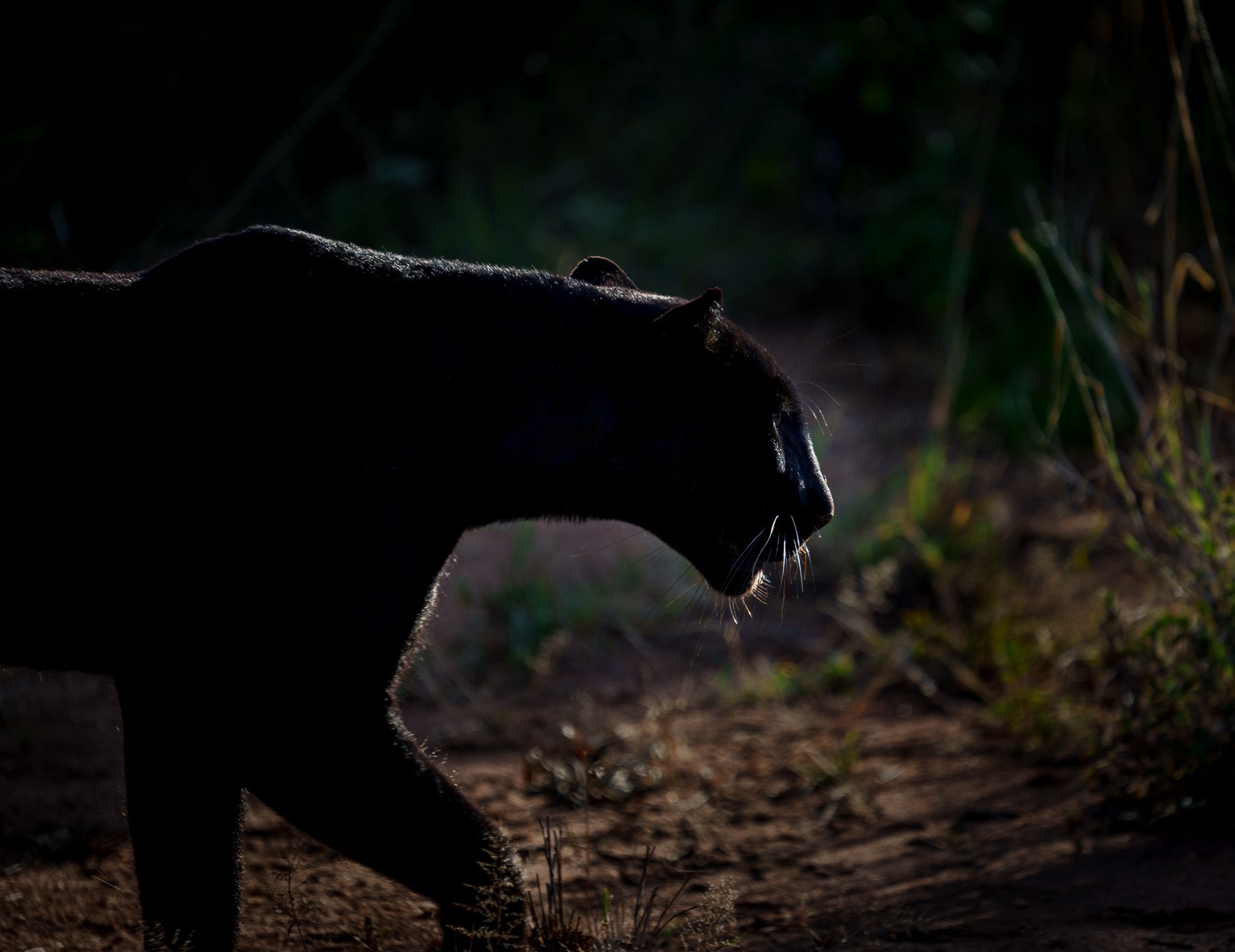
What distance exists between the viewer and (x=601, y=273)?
98.8 inches

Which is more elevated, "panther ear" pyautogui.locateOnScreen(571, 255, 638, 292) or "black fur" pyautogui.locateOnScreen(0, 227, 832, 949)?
"panther ear" pyautogui.locateOnScreen(571, 255, 638, 292)

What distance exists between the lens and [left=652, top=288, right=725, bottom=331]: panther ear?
2.10m

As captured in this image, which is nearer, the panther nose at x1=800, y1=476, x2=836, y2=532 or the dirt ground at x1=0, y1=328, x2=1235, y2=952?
the panther nose at x1=800, y1=476, x2=836, y2=532

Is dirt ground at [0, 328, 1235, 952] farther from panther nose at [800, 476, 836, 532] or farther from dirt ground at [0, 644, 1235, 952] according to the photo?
panther nose at [800, 476, 836, 532]

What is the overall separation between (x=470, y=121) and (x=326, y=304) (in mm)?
6360

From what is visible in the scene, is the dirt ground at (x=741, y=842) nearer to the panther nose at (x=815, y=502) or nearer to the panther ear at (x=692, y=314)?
the panther nose at (x=815, y=502)

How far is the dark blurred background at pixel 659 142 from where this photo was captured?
428 centimetres

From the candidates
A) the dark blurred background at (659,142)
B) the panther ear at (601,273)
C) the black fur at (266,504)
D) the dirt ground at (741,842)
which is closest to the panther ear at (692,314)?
the black fur at (266,504)

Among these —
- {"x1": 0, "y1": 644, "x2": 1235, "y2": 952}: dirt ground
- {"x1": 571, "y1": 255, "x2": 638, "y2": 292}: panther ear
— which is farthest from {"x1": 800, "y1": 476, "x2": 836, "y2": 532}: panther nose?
{"x1": 0, "y1": 644, "x2": 1235, "y2": 952}: dirt ground

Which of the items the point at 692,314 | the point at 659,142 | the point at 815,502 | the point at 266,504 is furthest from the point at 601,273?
the point at 659,142

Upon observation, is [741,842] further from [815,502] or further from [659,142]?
[659,142]

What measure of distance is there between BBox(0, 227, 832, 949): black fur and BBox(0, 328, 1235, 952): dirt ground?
28 cm

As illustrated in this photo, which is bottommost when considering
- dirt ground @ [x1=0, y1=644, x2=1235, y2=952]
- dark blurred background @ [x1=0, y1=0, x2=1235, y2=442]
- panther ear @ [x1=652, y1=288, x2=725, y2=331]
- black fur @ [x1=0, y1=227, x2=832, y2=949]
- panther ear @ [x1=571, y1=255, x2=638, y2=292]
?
dirt ground @ [x1=0, y1=644, x2=1235, y2=952]

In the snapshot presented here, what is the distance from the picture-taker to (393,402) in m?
2.04
